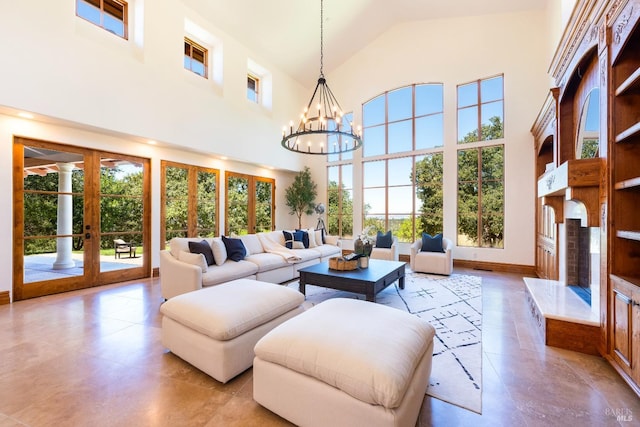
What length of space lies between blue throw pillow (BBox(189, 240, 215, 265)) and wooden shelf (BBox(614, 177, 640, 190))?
14.8 ft

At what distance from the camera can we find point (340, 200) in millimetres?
8898

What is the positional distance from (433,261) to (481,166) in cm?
275

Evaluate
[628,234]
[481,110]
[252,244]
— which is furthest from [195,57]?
[628,234]

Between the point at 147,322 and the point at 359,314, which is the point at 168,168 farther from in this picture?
the point at 359,314

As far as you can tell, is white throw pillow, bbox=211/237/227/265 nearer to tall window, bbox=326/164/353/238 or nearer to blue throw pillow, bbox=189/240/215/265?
blue throw pillow, bbox=189/240/215/265

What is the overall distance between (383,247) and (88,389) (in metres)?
5.53

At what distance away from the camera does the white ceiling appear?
590cm

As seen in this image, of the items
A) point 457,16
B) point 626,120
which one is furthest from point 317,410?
A: point 457,16

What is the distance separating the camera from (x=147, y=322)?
3.30 m

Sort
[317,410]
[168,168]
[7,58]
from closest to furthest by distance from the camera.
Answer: [317,410] → [7,58] → [168,168]

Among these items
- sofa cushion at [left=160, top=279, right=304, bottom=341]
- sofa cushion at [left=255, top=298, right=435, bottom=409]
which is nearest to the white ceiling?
sofa cushion at [left=160, top=279, right=304, bottom=341]

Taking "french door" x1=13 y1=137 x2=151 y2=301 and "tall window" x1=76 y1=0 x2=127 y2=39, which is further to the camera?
"tall window" x1=76 y1=0 x2=127 y2=39

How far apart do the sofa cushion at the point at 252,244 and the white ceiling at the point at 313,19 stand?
185 inches

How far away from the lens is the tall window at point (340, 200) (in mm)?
8695
